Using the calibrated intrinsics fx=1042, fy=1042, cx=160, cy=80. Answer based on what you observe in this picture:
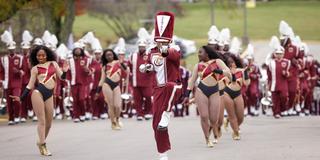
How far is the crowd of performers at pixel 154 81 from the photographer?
638 inches

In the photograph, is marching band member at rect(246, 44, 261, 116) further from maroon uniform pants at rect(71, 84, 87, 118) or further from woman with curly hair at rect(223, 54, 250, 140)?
woman with curly hair at rect(223, 54, 250, 140)

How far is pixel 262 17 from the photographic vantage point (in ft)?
295

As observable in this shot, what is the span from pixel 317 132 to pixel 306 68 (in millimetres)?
8715

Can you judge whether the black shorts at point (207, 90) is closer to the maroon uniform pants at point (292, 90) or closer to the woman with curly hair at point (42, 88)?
the woman with curly hair at point (42, 88)

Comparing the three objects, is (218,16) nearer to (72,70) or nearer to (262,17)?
(262,17)

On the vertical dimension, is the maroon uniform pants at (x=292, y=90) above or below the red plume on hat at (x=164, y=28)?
below

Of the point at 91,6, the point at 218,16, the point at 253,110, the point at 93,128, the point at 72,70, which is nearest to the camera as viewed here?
the point at 93,128

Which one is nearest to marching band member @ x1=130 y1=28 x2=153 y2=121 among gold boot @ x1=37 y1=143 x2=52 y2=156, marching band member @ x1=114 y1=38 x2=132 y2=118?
marching band member @ x1=114 y1=38 x2=132 y2=118

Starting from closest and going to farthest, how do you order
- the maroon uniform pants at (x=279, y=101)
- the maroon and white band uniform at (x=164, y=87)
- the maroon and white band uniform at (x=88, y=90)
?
the maroon and white band uniform at (x=164, y=87) → the maroon and white band uniform at (x=88, y=90) → the maroon uniform pants at (x=279, y=101)

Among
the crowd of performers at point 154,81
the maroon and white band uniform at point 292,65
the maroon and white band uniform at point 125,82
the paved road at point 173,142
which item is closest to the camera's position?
the crowd of performers at point 154,81

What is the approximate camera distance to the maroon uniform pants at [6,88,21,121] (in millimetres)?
25875

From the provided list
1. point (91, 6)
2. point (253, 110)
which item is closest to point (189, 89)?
point (253, 110)

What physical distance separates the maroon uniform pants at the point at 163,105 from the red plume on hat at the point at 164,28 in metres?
0.71

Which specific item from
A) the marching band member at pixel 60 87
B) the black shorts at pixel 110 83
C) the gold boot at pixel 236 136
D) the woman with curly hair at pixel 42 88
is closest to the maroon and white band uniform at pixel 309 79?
the marching band member at pixel 60 87
